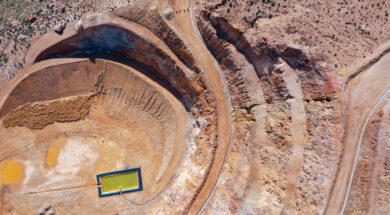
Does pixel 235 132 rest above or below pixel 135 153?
below

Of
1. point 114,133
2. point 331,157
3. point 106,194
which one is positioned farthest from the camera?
point 114,133

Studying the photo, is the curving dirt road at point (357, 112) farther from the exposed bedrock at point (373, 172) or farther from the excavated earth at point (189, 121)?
the exposed bedrock at point (373, 172)

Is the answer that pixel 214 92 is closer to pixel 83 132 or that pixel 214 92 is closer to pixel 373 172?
pixel 373 172

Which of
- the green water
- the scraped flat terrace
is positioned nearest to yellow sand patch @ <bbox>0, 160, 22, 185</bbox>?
the scraped flat terrace

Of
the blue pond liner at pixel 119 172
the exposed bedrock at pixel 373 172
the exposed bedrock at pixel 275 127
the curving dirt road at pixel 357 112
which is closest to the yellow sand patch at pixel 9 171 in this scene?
the blue pond liner at pixel 119 172

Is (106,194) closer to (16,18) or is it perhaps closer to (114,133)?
(114,133)

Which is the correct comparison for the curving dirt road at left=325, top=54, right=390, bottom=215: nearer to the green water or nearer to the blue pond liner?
the blue pond liner

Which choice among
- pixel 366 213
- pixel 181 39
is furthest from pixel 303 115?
pixel 181 39
